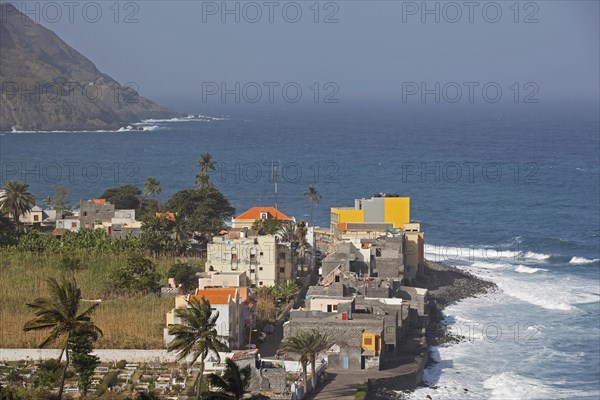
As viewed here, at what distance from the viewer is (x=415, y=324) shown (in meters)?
72.9

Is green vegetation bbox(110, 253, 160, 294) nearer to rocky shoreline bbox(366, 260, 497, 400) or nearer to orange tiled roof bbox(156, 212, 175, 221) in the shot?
orange tiled roof bbox(156, 212, 175, 221)

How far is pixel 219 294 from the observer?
2603 inches

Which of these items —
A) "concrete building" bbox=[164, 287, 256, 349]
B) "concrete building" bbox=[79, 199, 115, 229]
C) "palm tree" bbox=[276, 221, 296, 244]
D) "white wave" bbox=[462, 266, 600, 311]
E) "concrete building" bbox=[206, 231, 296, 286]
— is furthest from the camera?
"concrete building" bbox=[79, 199, 115, 229]

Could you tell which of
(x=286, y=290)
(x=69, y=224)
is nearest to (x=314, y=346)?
(x=286, y=290)

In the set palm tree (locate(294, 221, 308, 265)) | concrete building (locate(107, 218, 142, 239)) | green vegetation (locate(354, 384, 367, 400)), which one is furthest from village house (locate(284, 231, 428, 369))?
concrete building (locate(107, 218, 142, 239))

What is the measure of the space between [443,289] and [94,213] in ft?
96.3

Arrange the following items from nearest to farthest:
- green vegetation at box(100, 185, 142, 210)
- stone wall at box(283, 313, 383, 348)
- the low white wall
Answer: the low white wall < stone wall at box(283, 313, 383, 348) < green vegetation at box(100, 185, 142, 210)

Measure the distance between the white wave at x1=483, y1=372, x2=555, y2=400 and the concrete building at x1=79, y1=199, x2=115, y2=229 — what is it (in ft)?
137

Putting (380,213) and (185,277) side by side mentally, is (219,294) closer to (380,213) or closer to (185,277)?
(185,277)

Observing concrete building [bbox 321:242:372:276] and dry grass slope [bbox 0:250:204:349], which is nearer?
dry grass slope [bbox 0:250:204:349]

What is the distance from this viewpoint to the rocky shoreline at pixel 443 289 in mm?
73938

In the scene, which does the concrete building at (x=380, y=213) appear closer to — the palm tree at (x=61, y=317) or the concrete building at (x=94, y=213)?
the concrete building at (x=94, y=213)

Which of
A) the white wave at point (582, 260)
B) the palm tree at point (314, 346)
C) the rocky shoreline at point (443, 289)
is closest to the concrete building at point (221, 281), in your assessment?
the rocky shoreline at point (443, 289)

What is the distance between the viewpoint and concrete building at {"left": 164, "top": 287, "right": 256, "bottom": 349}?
210 ft
